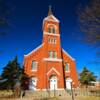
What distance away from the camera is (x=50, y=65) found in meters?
31.0

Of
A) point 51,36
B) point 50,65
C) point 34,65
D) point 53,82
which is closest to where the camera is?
point 53,82

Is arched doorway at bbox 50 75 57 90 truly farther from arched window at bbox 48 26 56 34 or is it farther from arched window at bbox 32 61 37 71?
arched window at bbox 48 26 56 34

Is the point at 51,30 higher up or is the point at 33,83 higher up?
the point at 51,30

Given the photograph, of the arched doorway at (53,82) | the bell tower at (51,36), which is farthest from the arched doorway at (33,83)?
the bell tower at (51,36)

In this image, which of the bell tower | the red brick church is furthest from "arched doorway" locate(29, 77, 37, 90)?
the bell tower

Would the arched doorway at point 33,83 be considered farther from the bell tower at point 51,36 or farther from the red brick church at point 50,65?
the bell tower at point 51,36

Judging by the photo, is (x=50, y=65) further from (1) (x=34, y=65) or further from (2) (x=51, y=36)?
(2) (x=51, y=36)

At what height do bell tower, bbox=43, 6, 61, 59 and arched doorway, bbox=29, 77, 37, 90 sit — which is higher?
bell tower, bbox=43, 6, 61, 59

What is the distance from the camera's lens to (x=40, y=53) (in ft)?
107

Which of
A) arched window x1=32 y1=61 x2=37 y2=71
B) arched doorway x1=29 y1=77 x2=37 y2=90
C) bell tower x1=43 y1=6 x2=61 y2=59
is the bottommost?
arched doorway x1=29 y1=77 x2=37 y2=90

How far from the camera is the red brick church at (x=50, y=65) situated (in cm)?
2991

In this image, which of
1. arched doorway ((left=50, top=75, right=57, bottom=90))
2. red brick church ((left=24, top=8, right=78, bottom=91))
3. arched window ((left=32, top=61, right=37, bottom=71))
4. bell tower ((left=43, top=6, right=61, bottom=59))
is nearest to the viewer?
red brick church ((left=24, top=8, right=78, bottom=91))

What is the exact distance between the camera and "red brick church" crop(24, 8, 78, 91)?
29.9 meters

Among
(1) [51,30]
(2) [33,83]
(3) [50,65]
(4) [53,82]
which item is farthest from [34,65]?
(1) [51,30]
